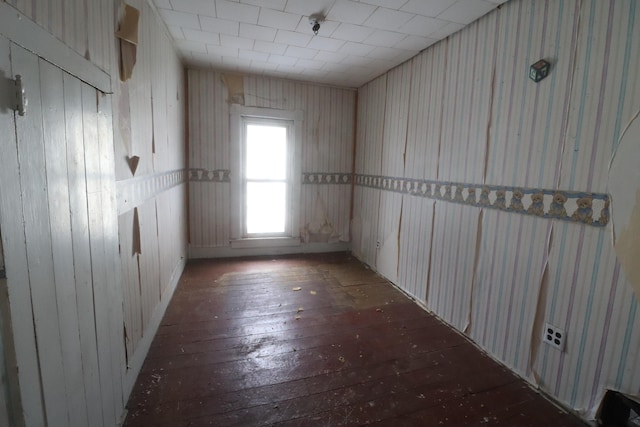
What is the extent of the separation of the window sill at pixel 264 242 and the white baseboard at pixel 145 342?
1.24 m

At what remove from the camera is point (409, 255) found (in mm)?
3314

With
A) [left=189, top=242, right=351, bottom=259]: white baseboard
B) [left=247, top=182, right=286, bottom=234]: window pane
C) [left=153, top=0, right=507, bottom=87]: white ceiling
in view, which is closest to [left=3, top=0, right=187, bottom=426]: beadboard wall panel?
[left=153, top=0, right=507, bottom=87]: white ceiling

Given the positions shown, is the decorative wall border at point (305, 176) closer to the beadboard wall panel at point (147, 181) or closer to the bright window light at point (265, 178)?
the bright window light at point (265, 178)

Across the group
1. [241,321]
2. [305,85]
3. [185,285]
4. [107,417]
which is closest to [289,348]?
[241,321]

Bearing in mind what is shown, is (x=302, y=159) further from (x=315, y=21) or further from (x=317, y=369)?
(x=317, y=369)

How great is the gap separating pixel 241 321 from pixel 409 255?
1832 mm

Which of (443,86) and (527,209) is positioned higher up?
(443,86)

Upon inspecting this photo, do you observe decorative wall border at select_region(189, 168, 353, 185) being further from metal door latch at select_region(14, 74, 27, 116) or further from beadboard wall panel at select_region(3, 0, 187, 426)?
metal door latch at select_region(14, 74, 27, 116)

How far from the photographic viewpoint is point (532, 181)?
1971 mm

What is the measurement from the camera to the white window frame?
422cm

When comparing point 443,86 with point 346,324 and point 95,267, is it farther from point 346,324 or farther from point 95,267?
point 95,267

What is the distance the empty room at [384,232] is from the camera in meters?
1.03

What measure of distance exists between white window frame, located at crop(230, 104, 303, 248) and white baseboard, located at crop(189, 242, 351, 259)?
76mm

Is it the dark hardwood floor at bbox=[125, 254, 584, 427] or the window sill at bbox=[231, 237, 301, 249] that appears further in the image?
the window sill at bbox=[231, 237, 301, 249]
